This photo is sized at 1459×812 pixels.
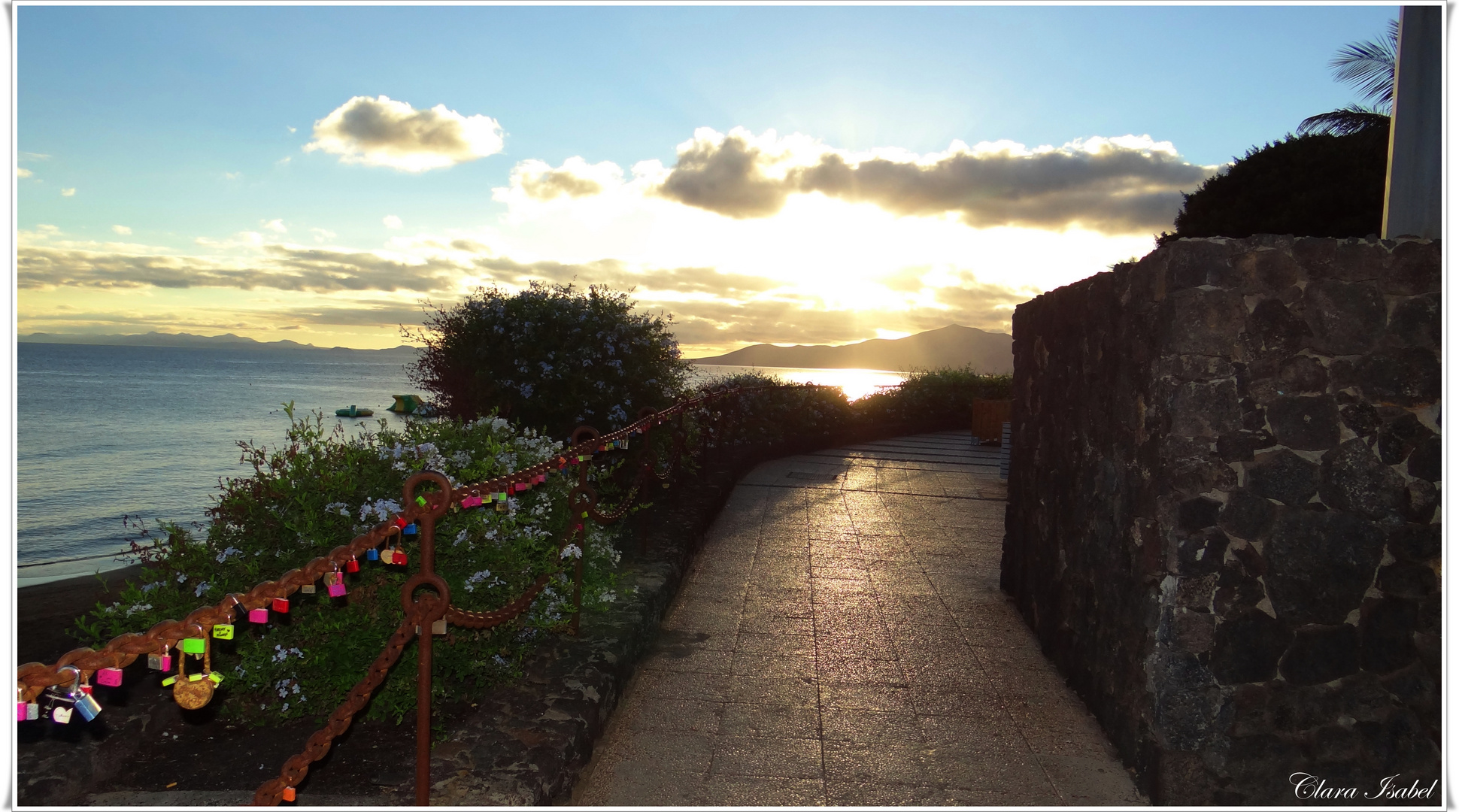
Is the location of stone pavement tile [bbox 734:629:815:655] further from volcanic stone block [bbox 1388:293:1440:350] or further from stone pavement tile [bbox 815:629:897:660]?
volcanic stone block [bbox 1388:293:1440:350]

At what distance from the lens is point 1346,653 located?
3.11 m

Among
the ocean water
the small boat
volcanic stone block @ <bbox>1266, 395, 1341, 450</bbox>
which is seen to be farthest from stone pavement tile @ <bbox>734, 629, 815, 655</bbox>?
the ocean water

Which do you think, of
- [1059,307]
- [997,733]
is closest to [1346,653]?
[997,733]

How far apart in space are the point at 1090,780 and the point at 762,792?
1.23m

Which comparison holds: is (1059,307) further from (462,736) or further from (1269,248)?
(462,736)

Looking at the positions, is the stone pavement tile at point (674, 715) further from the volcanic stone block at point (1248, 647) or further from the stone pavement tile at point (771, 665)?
the volcanic stone block at point (1248, 647)

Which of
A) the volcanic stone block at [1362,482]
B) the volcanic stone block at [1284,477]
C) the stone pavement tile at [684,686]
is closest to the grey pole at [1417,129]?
the volcanic stone block at [1362,482]

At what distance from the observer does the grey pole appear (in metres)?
3.45

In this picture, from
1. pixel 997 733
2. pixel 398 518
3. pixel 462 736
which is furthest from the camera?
pixel 997 733

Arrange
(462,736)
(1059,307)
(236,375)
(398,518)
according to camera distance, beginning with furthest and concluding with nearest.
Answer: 1. (236,375)
2. (1059,307)
3. (462,736)
4. (398,518)

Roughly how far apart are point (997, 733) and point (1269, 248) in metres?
2.11

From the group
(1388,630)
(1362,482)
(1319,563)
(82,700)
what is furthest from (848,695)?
(82,700)

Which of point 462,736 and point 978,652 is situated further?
point 978,652
